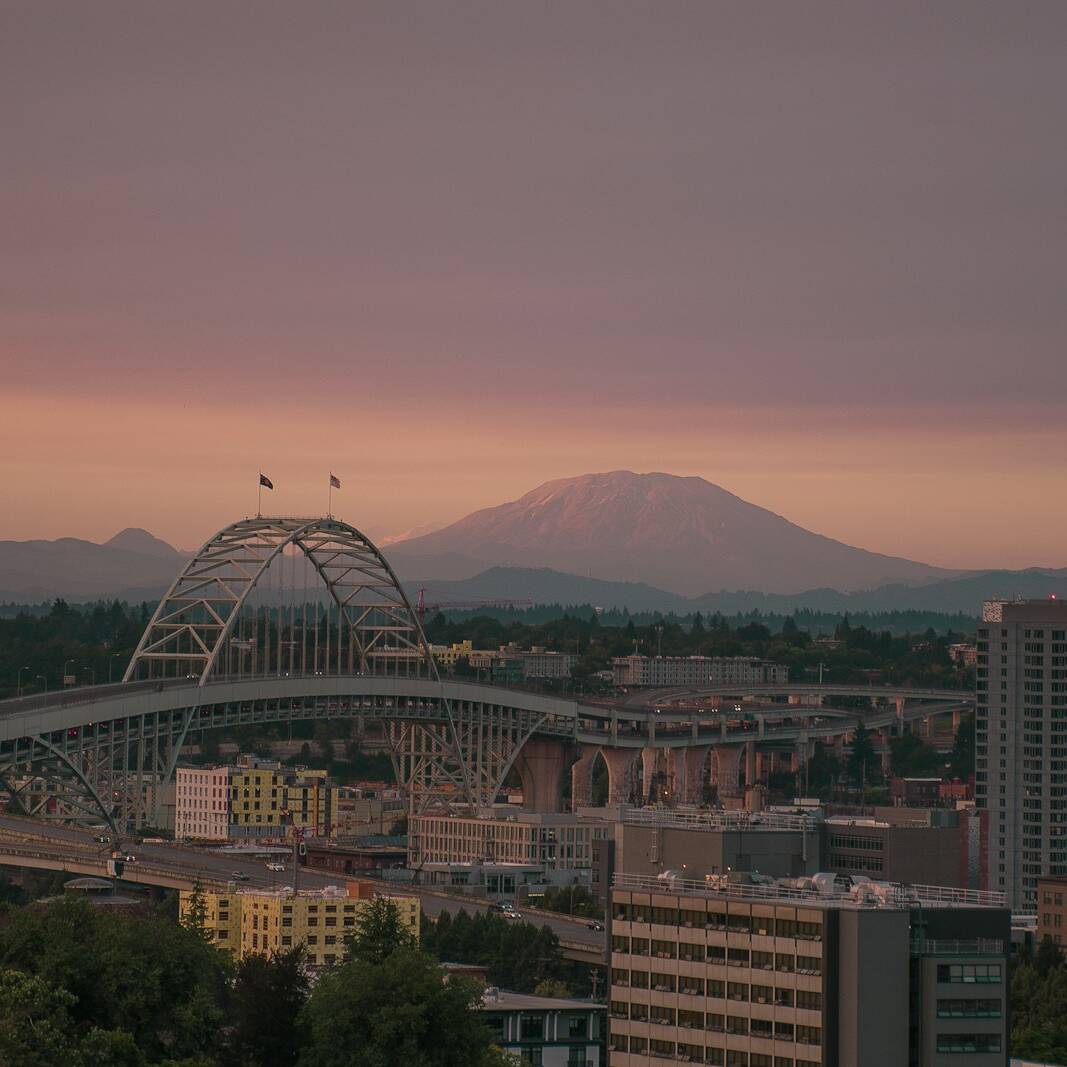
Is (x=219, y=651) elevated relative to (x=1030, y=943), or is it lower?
elevated

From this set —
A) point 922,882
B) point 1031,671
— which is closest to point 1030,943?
point 922,882

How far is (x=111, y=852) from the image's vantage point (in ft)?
560

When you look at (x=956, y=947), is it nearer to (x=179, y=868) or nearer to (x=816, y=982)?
Result: (x=816, y=982)

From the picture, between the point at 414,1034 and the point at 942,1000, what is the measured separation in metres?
20.8

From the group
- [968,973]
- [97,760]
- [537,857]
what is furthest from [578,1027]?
[537,857]

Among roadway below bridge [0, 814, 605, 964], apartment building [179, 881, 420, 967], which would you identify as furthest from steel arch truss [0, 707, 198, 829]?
apartment building [179, 881, 420, 967]

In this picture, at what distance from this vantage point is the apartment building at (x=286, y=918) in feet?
454

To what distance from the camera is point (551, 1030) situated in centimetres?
11456

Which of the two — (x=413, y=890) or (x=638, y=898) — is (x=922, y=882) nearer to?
(x=413, y=890)

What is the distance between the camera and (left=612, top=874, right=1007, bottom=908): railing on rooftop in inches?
3034

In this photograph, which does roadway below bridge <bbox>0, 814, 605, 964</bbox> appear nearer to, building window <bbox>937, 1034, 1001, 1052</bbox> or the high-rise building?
the high-rise building

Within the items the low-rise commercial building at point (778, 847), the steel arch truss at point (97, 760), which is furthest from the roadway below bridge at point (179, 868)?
the low-rise commercial building at point (778, 847)

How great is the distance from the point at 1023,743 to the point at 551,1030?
8078 centimetres

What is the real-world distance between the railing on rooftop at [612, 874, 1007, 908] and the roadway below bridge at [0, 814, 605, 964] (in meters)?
63.5
